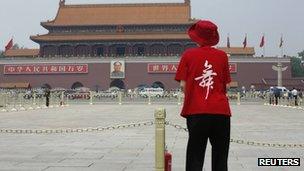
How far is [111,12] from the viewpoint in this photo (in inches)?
2459

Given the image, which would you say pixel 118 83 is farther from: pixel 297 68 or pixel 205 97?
pixel 205 97

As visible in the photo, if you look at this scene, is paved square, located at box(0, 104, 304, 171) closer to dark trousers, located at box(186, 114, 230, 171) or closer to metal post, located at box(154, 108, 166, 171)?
metal post, located at box(154, 108, 166, 171)

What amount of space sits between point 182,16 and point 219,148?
56355 millimetres

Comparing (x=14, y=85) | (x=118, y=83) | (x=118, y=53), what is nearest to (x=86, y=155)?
(x=118, y=83)

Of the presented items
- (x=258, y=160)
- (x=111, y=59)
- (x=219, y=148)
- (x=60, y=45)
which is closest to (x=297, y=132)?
(x=258, y=160)

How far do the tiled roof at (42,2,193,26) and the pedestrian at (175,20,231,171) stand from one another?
2162 inches

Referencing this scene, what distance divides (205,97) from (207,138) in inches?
14.5

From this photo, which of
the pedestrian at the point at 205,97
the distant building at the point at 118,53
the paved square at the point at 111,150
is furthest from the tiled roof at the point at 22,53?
the pedestrian at the point at 205,97

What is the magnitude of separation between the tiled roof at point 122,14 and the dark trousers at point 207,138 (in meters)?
55.0

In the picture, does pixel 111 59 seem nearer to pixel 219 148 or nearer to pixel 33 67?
pixel 33 67

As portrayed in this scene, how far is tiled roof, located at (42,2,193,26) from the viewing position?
60406 mm

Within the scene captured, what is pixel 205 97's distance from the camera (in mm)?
4645

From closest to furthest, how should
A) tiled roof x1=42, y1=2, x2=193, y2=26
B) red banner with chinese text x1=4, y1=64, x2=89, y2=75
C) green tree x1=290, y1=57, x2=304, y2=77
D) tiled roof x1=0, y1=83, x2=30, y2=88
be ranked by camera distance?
red banner with chinese text x1=4, y1=64, x2=89, y2=75 < tiled roof x1=0, y1=83, x2=30, y2=88 < tiled roof x1=42, y1=2, x2=193, y2=26 < green tree x1=290, y1=57, x2=304, y2=77

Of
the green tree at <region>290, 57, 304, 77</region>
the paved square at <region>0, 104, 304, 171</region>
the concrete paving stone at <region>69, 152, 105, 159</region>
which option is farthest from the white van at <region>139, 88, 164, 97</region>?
the concrete paving stone at <region>69, 152, 105, 159</region>
